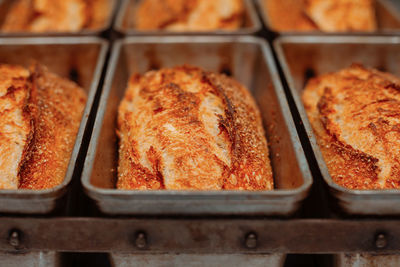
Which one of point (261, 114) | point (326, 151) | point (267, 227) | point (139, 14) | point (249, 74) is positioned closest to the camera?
point (267, 227)

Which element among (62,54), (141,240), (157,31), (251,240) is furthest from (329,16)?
(141,240)

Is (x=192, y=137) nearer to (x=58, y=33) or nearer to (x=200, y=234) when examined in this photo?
(x=200, y=234)

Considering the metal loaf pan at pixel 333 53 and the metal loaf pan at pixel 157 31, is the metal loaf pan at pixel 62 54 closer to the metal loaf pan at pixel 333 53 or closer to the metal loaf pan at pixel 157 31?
the metal loaf pan at pixel 157 31

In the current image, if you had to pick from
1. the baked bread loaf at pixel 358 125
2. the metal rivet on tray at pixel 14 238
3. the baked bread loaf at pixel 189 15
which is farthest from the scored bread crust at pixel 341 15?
the metal rivet on tray at pixel 14 238

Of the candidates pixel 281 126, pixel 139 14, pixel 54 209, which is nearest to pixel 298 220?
pixel 281 126

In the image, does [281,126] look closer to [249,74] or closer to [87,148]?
[249,74]

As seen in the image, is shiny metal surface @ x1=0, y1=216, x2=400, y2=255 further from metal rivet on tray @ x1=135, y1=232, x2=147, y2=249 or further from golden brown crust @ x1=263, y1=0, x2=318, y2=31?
golden brown crust @ x1=263, y1=0, x2=318, y2=31

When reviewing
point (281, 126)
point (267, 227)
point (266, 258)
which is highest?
point (281, 126)
